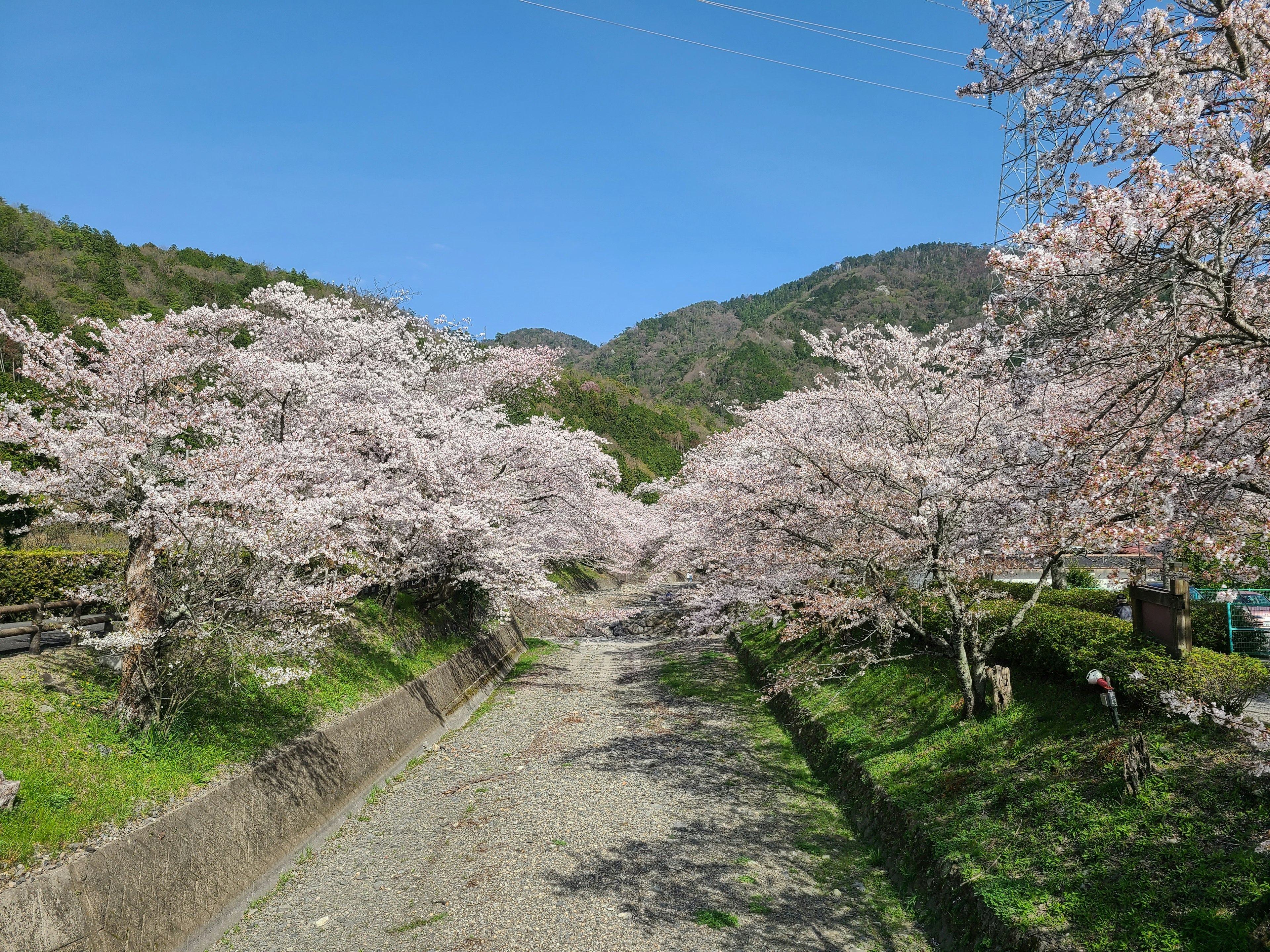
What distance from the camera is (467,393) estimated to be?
2953 centimetres

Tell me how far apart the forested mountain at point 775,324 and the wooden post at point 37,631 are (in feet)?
306

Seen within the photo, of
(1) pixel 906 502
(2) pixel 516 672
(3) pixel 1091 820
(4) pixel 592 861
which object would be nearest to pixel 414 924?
(4) pixel 592 861

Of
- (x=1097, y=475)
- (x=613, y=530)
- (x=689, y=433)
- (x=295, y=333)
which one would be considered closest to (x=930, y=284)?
(x=689, y=433)

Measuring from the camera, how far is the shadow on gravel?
8.02 meters

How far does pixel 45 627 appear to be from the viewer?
10.2 metres

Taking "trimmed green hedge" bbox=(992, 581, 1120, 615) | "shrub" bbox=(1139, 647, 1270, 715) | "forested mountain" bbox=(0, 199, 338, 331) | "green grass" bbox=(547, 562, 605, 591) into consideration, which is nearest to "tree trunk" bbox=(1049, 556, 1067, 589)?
"trimmed green hedge" bbox=(992, 581, 1120, 615)

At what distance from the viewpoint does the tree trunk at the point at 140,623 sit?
8953 mm

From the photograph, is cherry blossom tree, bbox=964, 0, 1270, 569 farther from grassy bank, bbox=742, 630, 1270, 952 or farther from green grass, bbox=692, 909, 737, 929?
green grass, bbox=692, 909, 737, 929

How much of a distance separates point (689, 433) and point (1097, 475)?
92996 millimetres

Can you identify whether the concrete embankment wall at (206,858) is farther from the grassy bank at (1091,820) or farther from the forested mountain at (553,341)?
the forested mountain at (553,341)

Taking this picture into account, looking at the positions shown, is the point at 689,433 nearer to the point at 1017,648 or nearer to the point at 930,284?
the point at 930,284

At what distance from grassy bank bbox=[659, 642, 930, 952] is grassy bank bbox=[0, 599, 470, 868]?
6752mm

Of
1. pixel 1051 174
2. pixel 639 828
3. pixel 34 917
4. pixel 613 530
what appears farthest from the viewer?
pixel 613 530

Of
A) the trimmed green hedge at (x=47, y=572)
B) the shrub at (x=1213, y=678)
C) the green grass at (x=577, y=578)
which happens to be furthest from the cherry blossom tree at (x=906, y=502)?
the green grass at (x=577, y=578)
